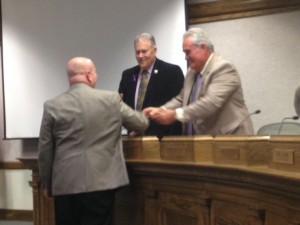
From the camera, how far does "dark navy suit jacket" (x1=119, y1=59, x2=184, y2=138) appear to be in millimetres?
3416

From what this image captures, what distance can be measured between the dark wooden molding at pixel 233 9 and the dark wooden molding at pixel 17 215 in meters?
2.66

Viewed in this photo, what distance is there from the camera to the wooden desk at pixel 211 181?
5.76 ft

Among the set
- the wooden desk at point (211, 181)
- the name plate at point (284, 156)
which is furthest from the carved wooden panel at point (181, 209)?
the name plate at point (284, 156)

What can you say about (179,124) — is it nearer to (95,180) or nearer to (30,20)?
(95,180)

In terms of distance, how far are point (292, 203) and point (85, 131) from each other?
122 centimetres

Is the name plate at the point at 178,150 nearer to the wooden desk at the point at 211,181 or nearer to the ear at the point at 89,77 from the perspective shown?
the wooden desk at the point at 211,181

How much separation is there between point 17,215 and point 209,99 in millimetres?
3636

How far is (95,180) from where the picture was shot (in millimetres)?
2615

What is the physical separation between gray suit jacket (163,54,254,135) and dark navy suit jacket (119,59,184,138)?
0.60m

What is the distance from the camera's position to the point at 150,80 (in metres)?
3.45

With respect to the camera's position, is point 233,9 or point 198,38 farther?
point 233,9

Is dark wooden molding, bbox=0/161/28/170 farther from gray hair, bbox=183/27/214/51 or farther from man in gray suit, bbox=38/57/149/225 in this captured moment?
gray hair, bbox=183/27/214/51

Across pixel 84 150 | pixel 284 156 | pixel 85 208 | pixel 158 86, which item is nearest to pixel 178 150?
pixel 84 150

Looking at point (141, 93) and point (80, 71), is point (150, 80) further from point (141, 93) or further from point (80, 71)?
point (80, 71)
